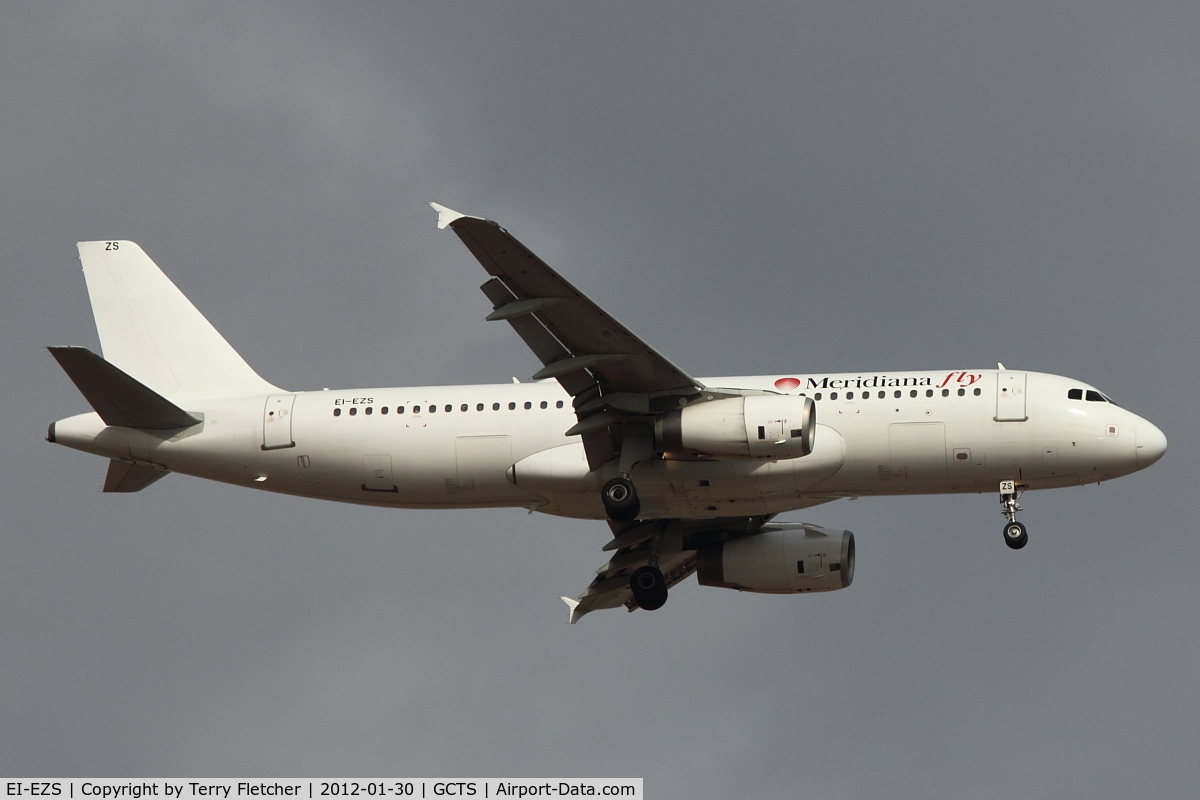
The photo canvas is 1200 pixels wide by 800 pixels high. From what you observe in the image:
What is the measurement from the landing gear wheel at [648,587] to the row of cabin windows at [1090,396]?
471 inches

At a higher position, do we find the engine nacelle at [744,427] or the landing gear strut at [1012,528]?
the engine nacelle at [744,427]

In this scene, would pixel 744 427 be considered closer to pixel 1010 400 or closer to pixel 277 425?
pixel 1010 400

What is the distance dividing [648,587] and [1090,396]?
1269cm

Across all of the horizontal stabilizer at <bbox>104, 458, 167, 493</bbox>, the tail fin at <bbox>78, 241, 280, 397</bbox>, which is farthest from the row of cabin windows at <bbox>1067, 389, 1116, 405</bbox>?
the horizontal stabilizer at <bbox>104, 458, 167, 493</bbox>

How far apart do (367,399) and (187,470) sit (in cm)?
518

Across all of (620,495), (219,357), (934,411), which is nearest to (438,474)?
(620,495)

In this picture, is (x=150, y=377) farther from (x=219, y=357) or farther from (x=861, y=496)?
(x=861, y=496)

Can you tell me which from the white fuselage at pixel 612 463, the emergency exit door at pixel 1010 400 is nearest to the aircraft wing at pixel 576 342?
the white fuselage at pixel 612 463

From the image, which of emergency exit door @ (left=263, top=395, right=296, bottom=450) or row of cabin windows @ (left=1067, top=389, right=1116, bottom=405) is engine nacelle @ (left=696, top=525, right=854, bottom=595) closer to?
row of cabin windows @ (left=1067, top=389, right=1116, bottom=405)

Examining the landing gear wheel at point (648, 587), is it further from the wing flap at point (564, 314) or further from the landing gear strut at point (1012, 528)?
the landing gear strut at point (1012, 528)

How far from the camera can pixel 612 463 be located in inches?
1615

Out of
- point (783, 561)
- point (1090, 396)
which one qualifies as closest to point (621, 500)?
point (783, 561)

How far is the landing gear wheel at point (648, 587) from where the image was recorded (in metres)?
44.6

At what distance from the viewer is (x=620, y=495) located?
131 feet
